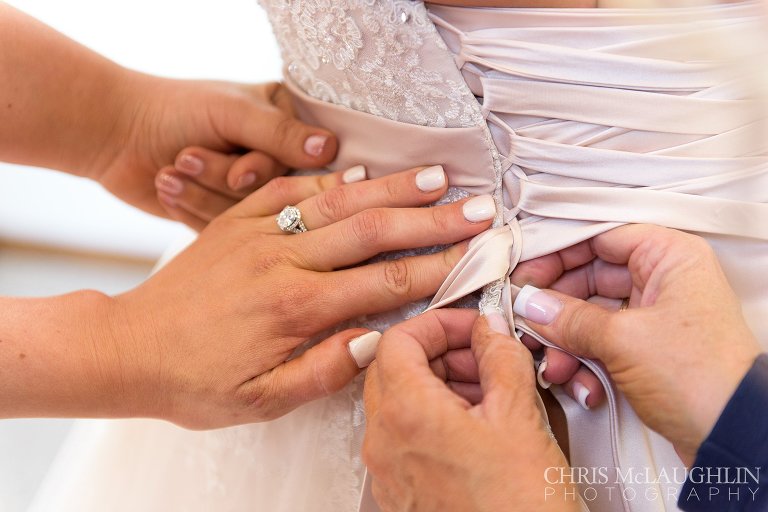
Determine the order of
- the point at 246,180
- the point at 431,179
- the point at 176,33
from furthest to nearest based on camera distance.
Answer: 1. the point at 176,33
2. the point at 246,180
3. the point at 431,179

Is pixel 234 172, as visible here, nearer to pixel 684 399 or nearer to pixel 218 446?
pixel 218 446

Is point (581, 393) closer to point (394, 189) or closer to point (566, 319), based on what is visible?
point (566, 319)

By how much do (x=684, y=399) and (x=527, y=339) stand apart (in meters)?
0.19

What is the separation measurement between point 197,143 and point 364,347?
0.52 meters

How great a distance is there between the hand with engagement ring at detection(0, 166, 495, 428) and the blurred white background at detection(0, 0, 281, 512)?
2.39 feet

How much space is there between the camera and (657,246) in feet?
2.34

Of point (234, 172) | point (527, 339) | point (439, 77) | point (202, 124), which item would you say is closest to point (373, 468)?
point (527, 339)

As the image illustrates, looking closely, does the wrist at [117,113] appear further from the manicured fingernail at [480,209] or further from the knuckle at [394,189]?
the manicured fingernail at [480,209]

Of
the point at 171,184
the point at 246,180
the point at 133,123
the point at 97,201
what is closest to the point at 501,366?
the point at 246,180

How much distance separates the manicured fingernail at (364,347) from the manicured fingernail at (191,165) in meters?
0.44

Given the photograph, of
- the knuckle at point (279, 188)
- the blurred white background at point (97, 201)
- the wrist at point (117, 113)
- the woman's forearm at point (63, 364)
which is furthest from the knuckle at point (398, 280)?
the blurred white background at point (97, 201)

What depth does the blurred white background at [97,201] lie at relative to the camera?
191cm

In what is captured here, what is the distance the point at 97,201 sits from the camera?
2201 mm

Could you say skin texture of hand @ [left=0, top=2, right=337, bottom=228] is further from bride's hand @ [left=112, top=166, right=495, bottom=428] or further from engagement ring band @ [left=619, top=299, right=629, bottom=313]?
engagement ring band @ [left=619, top=299, right=629, bottom=313]
